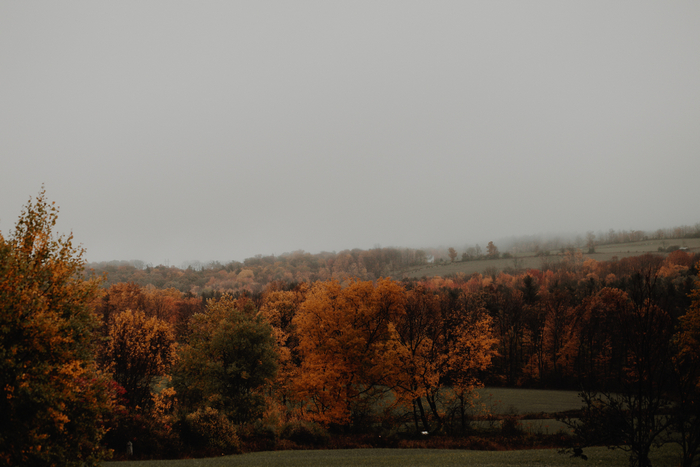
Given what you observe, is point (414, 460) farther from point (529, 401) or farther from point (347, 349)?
point (529, 401)

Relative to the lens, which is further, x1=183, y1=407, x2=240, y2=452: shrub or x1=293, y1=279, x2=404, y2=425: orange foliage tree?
x1=293, y1=279, x2=404, y2=425: orange foliage tree

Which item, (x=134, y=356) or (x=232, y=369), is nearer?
(x=232, y=369)

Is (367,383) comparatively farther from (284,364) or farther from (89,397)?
(89,397)

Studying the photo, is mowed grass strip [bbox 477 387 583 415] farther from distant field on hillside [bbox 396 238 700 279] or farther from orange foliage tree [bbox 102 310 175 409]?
distant field on hillside [bbox 396 238 700 279]

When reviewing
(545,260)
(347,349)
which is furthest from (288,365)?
(545,260)

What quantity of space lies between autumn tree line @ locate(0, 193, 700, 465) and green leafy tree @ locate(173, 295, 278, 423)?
0.15 meters

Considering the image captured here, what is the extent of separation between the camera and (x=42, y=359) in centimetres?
1466

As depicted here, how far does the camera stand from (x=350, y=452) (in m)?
28.3

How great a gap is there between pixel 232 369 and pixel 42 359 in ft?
70.6

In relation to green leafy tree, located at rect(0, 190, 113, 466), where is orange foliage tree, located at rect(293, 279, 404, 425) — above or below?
below

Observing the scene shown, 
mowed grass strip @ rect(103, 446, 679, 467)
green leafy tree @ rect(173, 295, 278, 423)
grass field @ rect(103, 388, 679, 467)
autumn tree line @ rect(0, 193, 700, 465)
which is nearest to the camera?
autumn tree line @ rect(0, 193, 700, 465)

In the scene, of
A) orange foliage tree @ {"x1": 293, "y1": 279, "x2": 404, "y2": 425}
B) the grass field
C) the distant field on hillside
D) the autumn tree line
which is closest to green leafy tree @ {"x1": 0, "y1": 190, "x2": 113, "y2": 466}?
the autumn tree line

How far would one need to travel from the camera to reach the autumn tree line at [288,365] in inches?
477

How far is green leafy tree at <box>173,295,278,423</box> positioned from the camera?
35.0m
